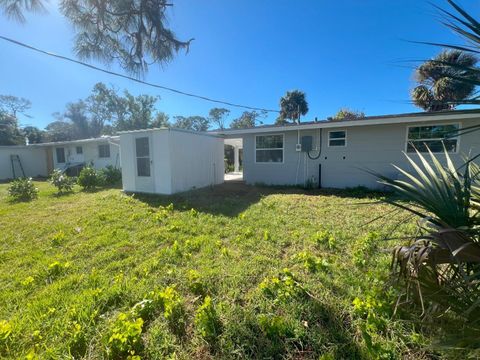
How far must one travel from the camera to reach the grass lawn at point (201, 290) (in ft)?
5.85

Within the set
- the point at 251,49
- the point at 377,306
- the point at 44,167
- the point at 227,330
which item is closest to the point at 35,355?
the point at 227,330

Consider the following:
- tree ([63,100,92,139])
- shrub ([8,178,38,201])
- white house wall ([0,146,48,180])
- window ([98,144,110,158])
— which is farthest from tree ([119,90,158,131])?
shrub ([8,178,38,201])

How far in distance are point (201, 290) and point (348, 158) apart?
7934 mm

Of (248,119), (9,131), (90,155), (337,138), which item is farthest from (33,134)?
(337,138)

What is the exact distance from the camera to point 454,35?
109cm

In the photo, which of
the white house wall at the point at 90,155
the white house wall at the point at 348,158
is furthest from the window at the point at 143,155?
the white house wall at the point at 90,155

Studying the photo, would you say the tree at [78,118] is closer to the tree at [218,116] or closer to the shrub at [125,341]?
the tree at [218,116]

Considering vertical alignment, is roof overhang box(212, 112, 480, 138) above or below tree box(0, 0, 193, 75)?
below

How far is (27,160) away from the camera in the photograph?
17.4m

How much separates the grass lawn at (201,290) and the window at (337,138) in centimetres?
459

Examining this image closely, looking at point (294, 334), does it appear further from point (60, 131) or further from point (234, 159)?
point (60, 131)

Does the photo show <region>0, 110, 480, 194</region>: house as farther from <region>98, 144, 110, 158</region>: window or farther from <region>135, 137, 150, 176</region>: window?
<region>98, 144, 110, 158</region>: window

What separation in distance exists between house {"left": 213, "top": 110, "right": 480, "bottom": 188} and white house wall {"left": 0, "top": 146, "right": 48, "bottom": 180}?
1675 cm

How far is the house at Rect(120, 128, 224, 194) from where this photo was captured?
748cm
